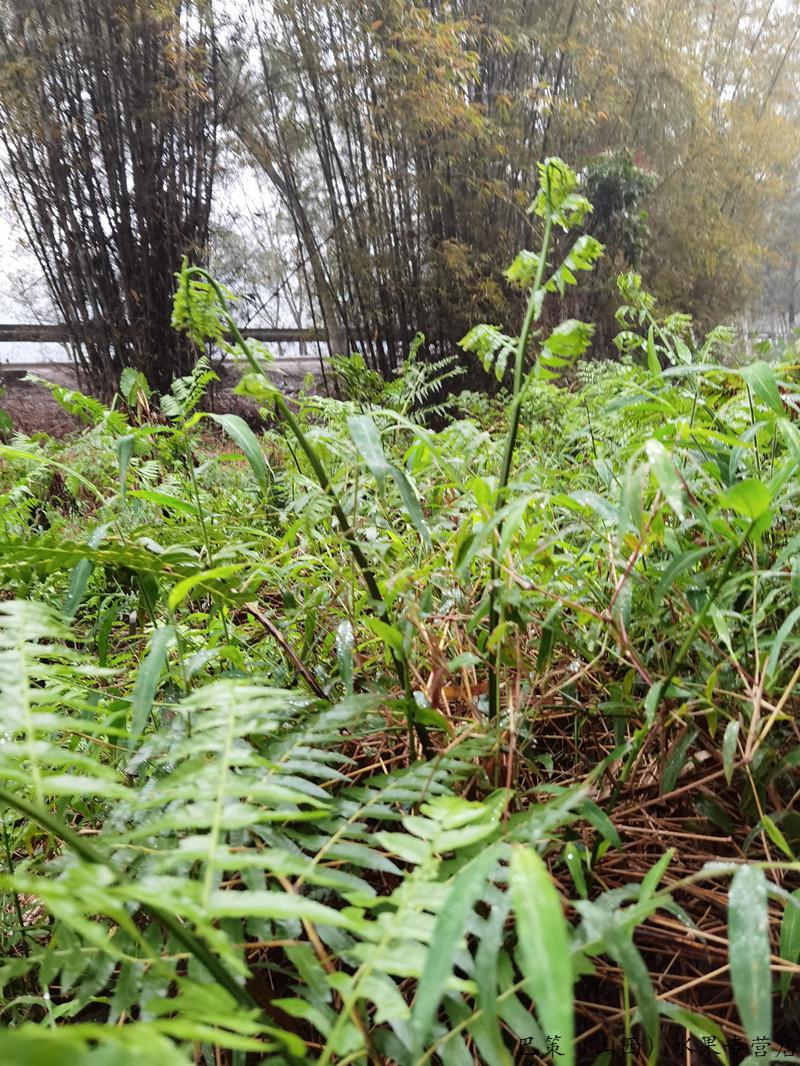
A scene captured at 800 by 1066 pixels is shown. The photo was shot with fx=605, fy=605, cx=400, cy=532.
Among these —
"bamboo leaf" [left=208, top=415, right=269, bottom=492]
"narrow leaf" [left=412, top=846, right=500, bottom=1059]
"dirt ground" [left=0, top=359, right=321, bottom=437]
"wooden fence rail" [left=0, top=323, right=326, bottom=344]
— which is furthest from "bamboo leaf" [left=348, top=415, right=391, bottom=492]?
"wooden fence rail" [left=0, top=323, right=326, bottom=344]

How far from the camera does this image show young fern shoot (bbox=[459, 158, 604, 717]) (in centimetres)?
47

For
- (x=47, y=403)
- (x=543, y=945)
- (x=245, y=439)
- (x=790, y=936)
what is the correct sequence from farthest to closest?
(x=47, y=403) < (x=245, y=439) < (x=790, y=936) < (x=543, y=945)

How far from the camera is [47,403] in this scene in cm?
390

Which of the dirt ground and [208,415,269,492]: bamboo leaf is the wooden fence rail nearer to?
the dirt ground

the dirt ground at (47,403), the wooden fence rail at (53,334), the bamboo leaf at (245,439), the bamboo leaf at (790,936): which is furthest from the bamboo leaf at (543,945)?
the wooden fence rail at (53,334)

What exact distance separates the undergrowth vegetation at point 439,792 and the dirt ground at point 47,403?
3.28 metres

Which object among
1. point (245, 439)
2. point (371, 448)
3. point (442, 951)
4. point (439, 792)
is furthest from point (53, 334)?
point (442, 951)

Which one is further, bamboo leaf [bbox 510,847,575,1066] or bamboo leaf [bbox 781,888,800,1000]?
bamboo leaf [bbox 781,888,800,1000]

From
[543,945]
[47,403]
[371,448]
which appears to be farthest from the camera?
[47,403]

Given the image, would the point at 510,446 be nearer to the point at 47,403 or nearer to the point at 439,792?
the point at 439,792

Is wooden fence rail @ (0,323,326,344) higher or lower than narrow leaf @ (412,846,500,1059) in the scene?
higher

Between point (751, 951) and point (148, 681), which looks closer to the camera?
point (751, 951)

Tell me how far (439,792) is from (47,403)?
431 cm

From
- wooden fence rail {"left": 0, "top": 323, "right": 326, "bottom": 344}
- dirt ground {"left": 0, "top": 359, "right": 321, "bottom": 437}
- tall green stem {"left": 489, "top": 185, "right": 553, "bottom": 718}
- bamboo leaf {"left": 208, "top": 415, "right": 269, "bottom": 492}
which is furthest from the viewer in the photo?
wooden fence rail {"left": 0, "top": 323, "right": 326, "bottom": 344}
